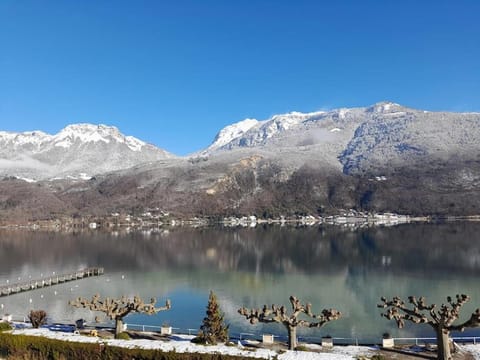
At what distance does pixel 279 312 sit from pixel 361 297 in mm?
37950

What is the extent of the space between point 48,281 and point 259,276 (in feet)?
144

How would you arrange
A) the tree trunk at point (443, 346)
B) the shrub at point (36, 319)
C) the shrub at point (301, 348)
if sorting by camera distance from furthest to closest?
1. the shrub at point (36, 319)
2. the shrub at point (301, 348)
3. the tree trunk at point (443, 346)

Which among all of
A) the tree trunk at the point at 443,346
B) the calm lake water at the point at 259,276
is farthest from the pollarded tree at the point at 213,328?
the tree trunk at the point at 443,346

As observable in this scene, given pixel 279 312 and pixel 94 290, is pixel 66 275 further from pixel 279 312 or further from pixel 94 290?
pixel 279 312

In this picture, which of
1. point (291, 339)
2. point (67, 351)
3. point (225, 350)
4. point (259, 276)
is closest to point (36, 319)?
point (67, 351)

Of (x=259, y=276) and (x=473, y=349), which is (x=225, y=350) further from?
(x=259, y=276)

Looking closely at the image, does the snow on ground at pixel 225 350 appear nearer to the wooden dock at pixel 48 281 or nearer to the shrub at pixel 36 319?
the shrub at pixel 36 319

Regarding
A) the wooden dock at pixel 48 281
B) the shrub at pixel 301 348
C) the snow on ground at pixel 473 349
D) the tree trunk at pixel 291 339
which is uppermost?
the tree trunk at pixel 291 339

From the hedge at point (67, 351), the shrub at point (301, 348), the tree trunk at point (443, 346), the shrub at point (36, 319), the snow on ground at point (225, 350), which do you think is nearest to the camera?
the hedge at point (67, 351)

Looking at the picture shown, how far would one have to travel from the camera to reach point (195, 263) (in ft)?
392

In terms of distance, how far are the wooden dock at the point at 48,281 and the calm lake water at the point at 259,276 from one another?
9.87 ft

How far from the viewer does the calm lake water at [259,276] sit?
61.5 m

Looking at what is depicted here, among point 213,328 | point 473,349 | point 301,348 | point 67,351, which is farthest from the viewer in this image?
point 213,328

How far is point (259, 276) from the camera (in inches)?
3782
